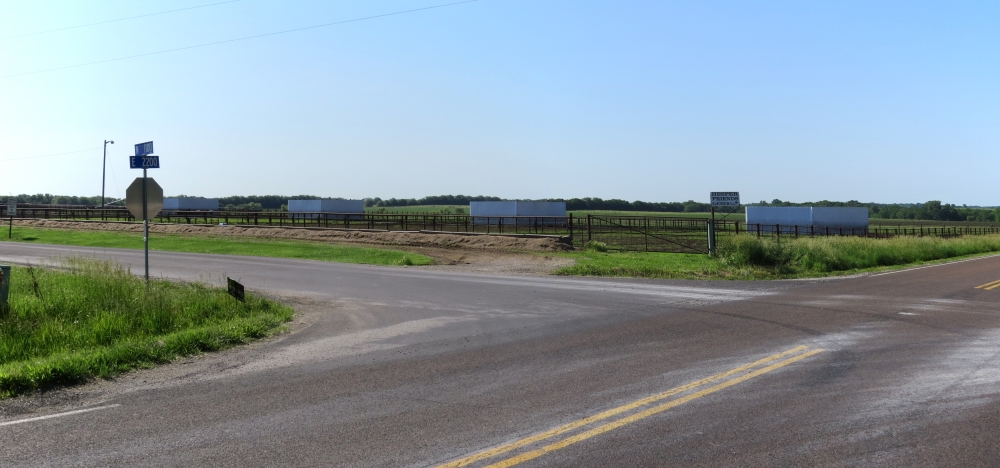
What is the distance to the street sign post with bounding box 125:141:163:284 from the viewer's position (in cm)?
1333

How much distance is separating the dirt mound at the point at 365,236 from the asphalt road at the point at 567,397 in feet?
65.1

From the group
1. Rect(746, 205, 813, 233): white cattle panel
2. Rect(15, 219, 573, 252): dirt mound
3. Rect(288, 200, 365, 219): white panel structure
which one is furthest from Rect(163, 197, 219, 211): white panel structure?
Rect(746, 205, 813, 233): white cattle panel

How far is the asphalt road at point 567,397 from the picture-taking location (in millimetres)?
5551

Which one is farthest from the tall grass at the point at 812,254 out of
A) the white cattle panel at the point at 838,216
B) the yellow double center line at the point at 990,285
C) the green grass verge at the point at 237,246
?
the white cattle panel at the point at 838,216

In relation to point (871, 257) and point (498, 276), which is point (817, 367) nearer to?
point (498, 276)

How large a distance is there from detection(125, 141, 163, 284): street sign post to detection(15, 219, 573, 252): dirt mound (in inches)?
819

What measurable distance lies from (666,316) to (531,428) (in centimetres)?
752

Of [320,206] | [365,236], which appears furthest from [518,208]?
[365,236]

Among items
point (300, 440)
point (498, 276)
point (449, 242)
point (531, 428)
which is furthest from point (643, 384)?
point (449, 242)

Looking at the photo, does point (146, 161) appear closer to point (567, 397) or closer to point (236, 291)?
point (236, 291)

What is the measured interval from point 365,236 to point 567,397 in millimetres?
33226

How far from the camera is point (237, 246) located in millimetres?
36469

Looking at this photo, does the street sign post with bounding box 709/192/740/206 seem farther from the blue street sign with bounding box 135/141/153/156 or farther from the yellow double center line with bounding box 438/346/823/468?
the blue street sign with bounding box 135/141/153/156

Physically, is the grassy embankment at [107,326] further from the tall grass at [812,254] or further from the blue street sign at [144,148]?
the tall grass at [812,254]
